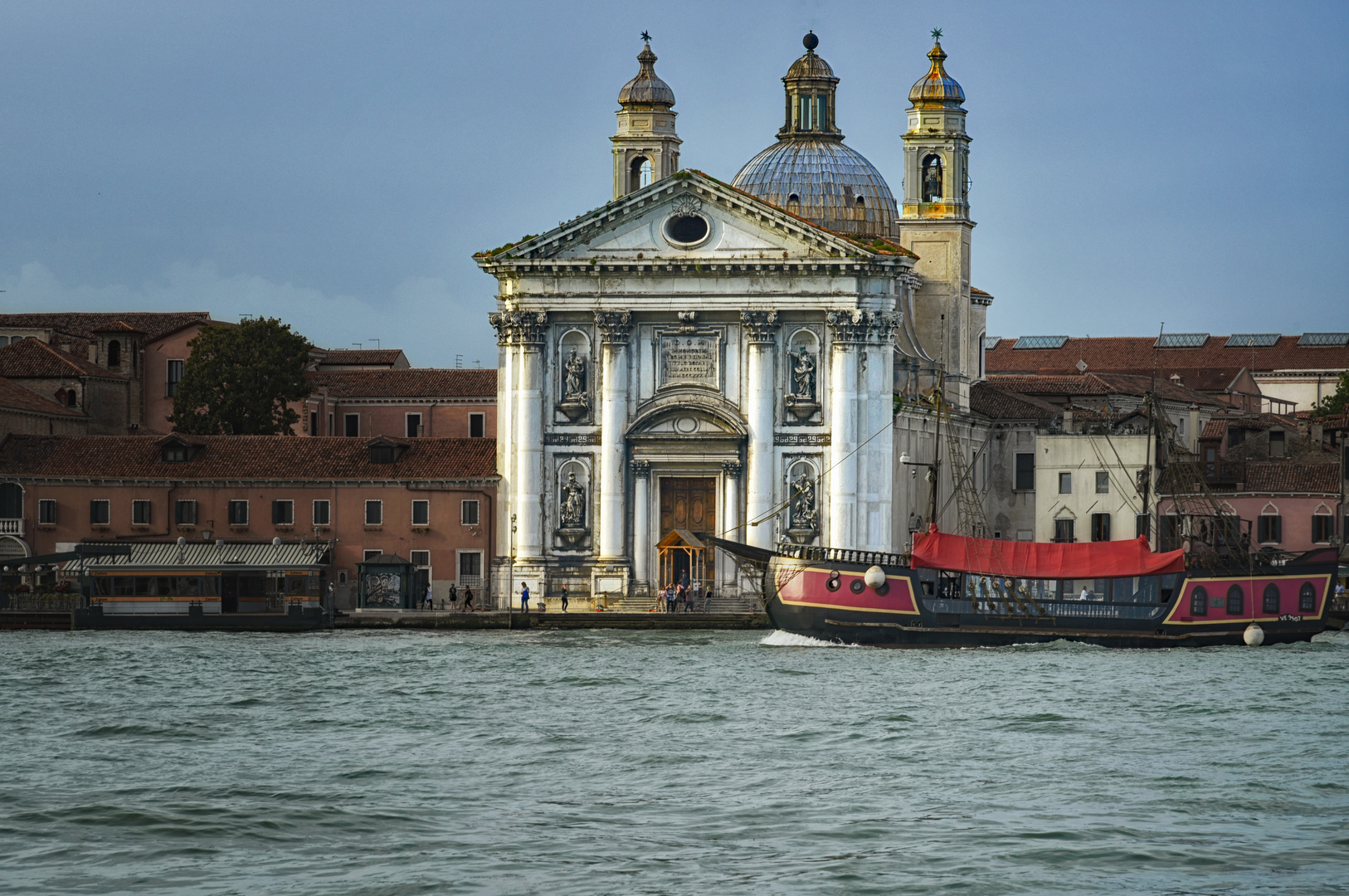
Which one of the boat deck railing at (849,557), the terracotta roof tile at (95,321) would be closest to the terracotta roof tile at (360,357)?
the terracotta roof tile at (95,321)

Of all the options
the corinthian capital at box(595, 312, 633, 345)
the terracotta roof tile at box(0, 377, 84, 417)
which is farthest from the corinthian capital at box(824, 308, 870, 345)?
the terracotta roof tile at box(0, 377, 84, 417)

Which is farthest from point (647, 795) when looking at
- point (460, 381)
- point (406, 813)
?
point (460, 381)

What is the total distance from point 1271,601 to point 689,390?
45.5 feet

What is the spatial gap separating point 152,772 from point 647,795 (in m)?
5.49

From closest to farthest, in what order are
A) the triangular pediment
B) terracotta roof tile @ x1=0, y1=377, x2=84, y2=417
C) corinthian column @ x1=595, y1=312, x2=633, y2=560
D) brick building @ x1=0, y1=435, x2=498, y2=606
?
the triangular pediment → corinthian column @ x1=595, y1=312, x2=633, y2=560 → brick building @ x1=0, y1=435, x2=498, y2=606 → terracotta roof tile @ x1=0, y1=377, x2=84, y2=417

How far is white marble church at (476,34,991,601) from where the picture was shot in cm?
5316

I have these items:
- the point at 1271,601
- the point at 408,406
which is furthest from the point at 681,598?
the point at 408,406

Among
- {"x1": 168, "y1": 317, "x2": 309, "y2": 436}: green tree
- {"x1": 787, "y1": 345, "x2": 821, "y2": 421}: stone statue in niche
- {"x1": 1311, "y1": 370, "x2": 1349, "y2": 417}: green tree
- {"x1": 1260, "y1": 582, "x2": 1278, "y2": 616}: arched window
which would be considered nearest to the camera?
{"x1": 1260, "y1": 582, "x2": 1278, "y2": 616}: arched window

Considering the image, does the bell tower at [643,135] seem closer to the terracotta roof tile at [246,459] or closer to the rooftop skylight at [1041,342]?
the terracotta roof tile at [246,459]

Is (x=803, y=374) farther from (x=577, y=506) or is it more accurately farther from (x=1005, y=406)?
(x=1005, y=406)

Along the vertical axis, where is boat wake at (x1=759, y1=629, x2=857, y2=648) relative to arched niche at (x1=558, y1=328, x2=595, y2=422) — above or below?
below

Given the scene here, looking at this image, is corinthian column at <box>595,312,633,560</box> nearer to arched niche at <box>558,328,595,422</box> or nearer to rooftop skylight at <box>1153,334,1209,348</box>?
arched niche at <box>558,328,595,422</box>

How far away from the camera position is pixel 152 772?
26.4 metres

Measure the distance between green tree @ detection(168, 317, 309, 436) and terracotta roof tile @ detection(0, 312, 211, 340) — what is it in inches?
215
